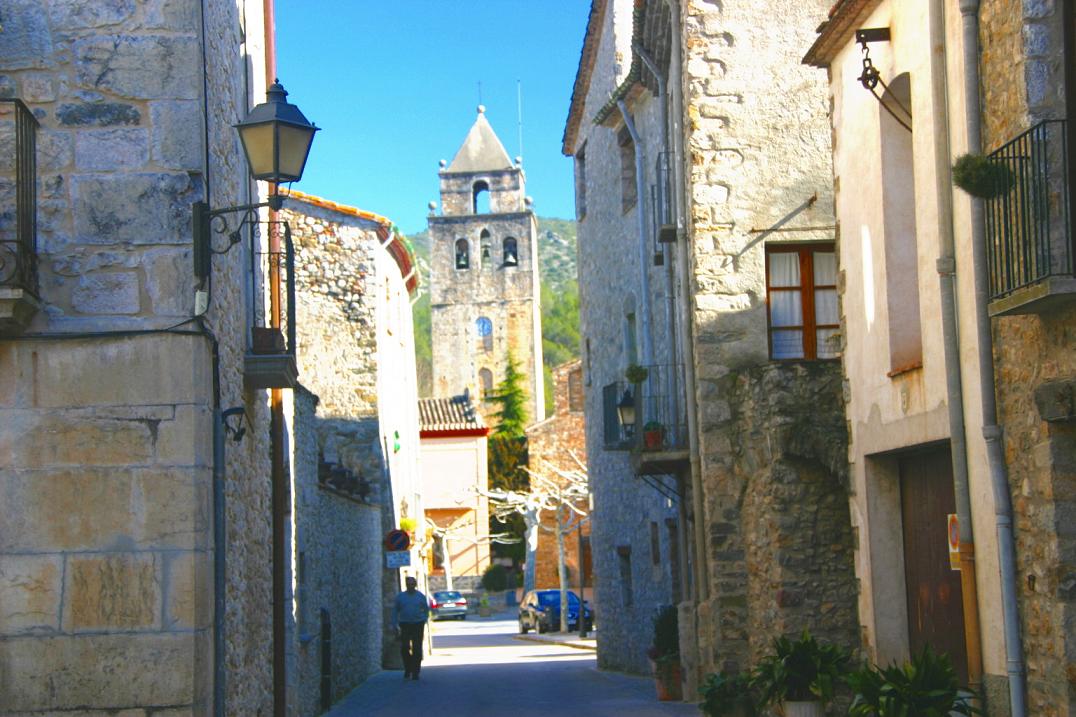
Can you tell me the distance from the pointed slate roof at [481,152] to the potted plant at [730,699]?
68095 millimetres

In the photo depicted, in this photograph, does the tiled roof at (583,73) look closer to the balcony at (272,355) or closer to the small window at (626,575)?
the small window at (626,575)

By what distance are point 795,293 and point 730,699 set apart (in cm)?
486

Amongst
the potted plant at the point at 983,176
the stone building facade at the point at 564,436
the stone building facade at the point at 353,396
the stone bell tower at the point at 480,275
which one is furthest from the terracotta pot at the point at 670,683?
the stone bell tower at the point at 480,275

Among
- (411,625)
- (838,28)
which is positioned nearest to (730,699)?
(838,28)

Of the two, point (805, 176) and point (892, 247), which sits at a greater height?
point (805, 176)

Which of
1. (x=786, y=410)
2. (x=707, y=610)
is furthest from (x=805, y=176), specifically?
(x=707, y=610)

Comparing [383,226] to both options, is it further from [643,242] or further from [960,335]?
[960,335]

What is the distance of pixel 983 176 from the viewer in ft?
24.9

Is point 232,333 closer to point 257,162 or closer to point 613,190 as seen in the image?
point 257,162

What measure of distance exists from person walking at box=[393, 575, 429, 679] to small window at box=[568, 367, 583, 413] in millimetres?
36245

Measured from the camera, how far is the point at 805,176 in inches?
629

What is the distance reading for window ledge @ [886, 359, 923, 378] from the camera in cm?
978

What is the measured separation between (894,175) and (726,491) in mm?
5722

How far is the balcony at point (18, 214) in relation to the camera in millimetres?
7832
